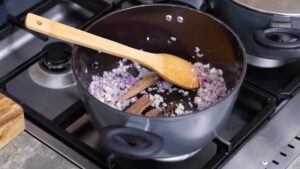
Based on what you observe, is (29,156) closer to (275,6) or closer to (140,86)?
(140,86)

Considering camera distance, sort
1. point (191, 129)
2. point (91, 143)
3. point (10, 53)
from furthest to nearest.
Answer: point (10, 53), point (91, 143), point (191, 129)

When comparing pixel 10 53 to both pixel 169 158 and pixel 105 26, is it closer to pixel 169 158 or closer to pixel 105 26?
pixel 105 26

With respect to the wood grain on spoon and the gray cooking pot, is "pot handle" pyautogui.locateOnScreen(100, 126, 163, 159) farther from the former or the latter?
the wood grain on spoon

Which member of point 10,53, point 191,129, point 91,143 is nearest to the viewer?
point 191,129

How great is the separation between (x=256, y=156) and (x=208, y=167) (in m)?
0.07

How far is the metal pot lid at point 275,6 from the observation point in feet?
2.47

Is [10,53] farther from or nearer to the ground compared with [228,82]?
nearer to the ground

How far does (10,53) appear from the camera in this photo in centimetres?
87

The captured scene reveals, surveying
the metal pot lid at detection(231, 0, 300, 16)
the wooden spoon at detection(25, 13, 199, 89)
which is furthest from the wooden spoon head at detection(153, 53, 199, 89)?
the metal pot lid at detection(231, 0, 300, 16)

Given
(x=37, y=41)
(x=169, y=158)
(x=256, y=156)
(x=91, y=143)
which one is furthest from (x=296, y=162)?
(x=37, y=41)

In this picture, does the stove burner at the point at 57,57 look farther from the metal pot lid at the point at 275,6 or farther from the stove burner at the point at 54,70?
the metal pot lid at the point at 275,6

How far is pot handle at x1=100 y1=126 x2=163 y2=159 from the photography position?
60cm

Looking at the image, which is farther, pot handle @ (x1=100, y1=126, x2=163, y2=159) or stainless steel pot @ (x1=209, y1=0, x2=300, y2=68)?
stainless steel pot @ (x1=209, y1=0, x2=300, y2=68)

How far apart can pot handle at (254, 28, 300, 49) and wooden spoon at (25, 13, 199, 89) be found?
101mm
